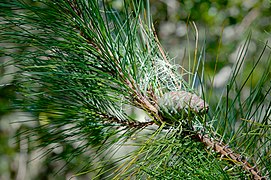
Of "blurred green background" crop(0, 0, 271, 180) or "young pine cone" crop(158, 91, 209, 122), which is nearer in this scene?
"young pine cone" crop(158, 91, 209, 122)

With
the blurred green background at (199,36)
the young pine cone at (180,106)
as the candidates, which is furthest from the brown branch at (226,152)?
the blurred green background at (199,36)

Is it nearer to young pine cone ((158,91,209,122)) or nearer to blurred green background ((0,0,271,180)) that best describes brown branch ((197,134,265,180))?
young pine cone ((158,91,209,122))

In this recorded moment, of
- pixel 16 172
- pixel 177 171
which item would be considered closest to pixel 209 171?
pixel 177 171

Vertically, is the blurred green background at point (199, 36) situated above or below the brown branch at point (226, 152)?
below

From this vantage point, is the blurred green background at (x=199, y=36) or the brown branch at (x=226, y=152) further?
the blurred green background at (x=199, y=36)

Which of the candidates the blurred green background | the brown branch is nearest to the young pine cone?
the brown branch

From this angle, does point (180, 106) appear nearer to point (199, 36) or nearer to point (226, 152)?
point (226, 152)

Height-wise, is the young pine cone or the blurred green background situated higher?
the young pine cone

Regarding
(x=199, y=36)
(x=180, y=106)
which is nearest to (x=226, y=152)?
(x=180, y=106)

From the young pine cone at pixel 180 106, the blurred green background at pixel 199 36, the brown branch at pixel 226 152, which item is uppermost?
the young pine cone at pixel 180 106

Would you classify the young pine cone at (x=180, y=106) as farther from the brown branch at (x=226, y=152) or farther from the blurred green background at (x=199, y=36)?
the blurred green background at (x=199, y=36)
